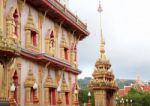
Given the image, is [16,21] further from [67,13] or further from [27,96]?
[67,13]

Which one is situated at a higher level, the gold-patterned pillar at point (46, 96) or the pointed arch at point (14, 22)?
the pointed arch at point (14, 22)

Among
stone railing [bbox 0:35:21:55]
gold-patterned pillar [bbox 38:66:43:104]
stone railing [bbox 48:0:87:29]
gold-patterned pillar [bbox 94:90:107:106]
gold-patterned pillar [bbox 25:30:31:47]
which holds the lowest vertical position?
gold-patterned pillar [bbox 94:90:107:106]

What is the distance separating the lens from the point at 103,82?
84.0 feet

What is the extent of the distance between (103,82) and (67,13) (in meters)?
7.86

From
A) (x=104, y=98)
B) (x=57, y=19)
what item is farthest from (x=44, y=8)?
(x=104, y=98)

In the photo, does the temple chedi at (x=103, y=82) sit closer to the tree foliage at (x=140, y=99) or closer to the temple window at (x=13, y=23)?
the temple window at (x=13, y=23)

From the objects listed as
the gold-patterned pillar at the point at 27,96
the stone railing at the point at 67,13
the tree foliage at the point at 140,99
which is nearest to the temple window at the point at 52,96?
the gold-patterned pillar at the point at 27,96

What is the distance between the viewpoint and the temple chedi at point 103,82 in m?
25.3

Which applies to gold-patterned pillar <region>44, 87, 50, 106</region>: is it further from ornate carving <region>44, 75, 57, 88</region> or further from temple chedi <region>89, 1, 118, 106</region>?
temple chedi <region>89, 1, 118, 106</region>

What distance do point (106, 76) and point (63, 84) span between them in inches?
206

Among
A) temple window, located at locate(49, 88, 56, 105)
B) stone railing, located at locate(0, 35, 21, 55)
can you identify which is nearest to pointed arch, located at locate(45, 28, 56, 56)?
temple window, located at locate(49, 88, 56, 105)

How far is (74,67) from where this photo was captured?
3362 cm

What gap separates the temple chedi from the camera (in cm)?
2528

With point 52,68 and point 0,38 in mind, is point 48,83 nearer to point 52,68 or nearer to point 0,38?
point 52,68
